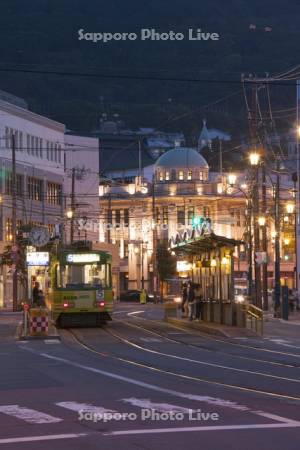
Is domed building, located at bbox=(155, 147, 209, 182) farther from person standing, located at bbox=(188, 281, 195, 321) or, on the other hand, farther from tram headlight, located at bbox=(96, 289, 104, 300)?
tram headlight, located at bbox=(96, 289, 104, 300)

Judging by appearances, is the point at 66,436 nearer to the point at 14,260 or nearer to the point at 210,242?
the point at 210,242

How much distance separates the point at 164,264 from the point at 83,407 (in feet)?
332

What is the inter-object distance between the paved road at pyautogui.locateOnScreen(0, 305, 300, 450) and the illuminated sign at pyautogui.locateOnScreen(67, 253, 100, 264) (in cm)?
979

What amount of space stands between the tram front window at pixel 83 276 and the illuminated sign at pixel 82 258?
165 millimetres

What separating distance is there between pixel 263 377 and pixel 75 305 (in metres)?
21.4

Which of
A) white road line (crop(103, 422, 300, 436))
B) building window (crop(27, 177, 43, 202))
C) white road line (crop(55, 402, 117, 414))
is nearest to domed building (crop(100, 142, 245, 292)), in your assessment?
building window (crop(27, 177, 43, 202))

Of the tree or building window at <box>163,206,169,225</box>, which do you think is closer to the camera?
the tree

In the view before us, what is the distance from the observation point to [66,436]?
1312cm

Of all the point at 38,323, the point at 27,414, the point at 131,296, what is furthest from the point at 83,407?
the point at 131,296

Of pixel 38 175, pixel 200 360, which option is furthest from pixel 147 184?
pixel 200 360

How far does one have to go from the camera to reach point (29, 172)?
3324 inches

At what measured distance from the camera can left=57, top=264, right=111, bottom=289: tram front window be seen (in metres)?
42.5

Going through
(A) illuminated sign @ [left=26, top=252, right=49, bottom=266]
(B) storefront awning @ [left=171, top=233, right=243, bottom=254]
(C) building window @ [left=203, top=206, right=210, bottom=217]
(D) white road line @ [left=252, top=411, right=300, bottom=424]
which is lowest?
(D) white road line @ [left=252, top=411, right=300, bottom=424]

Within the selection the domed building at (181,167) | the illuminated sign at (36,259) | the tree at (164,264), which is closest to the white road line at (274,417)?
the illuminated sign at (36,259)
